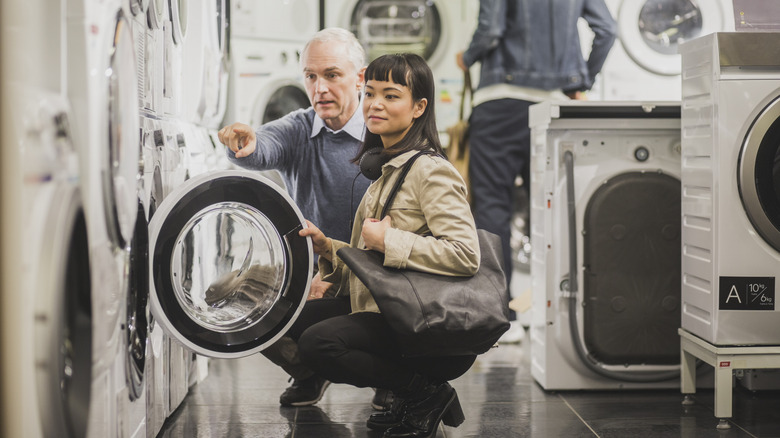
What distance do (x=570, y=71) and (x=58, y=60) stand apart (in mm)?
2892

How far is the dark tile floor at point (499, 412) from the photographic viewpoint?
2.44 metres

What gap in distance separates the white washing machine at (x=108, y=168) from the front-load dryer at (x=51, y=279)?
0.04m

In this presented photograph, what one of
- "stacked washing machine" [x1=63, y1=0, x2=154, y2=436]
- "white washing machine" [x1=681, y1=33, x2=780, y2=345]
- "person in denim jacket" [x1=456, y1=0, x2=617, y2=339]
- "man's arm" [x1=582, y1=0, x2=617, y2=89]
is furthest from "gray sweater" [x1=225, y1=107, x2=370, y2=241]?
"man's arm" [x1=582, y1=0, x2=617, y2=89]

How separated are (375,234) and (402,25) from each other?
2888 millimetres

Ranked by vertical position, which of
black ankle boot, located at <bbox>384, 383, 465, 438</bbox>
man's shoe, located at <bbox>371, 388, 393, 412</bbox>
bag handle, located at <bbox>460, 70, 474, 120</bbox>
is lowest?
man's shoe, located at <bbox>371, 388, 393, 412</bbox>

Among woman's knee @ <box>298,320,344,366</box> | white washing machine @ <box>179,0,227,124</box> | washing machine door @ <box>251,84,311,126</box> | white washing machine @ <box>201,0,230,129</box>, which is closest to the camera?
woman's knee @ <box>298,320,344,366</box>

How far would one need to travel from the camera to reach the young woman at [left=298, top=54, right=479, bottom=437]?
84.2 inches

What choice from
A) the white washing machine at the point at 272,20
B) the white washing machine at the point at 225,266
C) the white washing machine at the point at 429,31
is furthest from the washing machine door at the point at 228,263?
the white washing machine at the point at 429,31

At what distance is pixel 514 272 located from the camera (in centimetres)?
503

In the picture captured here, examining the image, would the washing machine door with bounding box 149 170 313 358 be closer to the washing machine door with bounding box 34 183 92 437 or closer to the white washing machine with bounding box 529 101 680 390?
the washing machine door with bounding box 34 183 92 437

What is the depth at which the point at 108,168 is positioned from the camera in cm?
169

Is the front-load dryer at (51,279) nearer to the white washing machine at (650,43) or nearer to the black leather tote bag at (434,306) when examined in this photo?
the black leather tote bag at (434,306)

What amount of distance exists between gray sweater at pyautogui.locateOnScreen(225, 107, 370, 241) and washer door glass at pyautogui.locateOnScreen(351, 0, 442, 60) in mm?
1972

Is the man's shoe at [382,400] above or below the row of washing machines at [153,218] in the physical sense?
below
